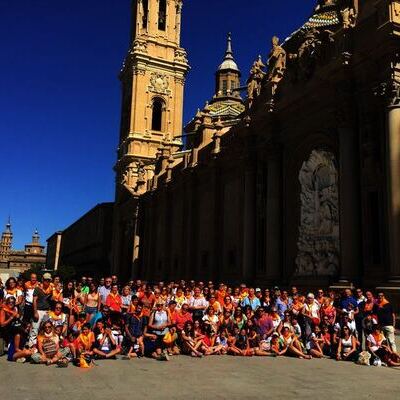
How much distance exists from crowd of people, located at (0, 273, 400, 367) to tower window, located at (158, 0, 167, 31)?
2020 inches

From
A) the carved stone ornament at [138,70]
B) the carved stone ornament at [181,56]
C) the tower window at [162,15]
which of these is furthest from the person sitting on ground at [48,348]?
the tower window at [162,15]

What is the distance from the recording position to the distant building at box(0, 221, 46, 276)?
152 meters

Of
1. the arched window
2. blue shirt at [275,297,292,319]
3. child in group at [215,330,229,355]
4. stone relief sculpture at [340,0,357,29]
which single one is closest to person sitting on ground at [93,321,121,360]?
child in group at [215,330,229,355]

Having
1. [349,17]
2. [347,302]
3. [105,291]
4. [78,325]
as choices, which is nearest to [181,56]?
[349,17]

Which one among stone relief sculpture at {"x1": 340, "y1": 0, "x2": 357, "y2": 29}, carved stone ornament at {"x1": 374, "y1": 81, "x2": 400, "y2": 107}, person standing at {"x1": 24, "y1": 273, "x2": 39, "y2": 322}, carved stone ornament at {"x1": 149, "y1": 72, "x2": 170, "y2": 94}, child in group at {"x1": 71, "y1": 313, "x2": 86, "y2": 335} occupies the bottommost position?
child in group at {"x1": 71, "y1": 313, "x2": 86, "y2": 335}

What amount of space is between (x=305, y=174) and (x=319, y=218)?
2265mm

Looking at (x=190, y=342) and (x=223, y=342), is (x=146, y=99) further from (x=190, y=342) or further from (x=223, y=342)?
(x=190, y=342)

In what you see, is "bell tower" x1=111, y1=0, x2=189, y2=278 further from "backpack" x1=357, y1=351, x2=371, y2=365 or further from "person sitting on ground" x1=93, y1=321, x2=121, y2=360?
"backpack" x1=357, y1=351, x2=371, y2=365

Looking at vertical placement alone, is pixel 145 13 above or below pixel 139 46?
above

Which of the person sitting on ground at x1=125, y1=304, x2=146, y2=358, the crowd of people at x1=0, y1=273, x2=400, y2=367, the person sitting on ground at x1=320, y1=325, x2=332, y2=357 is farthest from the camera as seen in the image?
the person sitting on ground at x1=320, y1=325, x2=332, y2=357

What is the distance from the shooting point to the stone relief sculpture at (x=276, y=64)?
25.2 m

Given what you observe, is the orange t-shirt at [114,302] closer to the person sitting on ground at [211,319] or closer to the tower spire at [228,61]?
the person sitting on ground at [211,319]

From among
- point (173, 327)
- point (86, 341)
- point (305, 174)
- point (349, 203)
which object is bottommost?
point (86, 341)

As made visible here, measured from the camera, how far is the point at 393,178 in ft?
55.5
